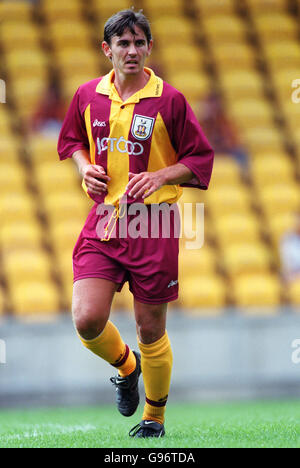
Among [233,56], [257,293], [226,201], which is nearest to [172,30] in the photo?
[233,56]

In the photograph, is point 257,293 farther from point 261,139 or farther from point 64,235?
point 261,139

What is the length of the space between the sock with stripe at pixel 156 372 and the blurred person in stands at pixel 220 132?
6.86 metres

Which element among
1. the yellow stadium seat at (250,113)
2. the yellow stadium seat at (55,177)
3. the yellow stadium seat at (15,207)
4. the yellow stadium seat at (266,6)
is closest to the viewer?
the yellow stadium seat at (15,207)

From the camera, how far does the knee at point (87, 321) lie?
4.68m

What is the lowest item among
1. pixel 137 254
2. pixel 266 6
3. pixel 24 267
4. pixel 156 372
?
pixel 156 372

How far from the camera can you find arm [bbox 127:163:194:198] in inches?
181

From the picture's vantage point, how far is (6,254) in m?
10.4

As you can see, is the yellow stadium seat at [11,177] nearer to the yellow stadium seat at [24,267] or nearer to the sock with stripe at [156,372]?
the yellow stadium seat at [24,267]

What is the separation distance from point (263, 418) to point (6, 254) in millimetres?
5004

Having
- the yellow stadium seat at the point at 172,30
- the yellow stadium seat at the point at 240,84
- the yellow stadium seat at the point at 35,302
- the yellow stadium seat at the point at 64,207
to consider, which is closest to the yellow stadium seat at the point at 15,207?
the yellow stadium seat at the point at 64,207

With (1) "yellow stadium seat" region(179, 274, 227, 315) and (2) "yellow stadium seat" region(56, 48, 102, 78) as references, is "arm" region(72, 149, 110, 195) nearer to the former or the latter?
(1) "yellow stadium seat" region(179, 274, 227, 315)

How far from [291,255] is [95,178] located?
5720mm

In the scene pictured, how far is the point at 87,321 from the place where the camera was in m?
4.69
